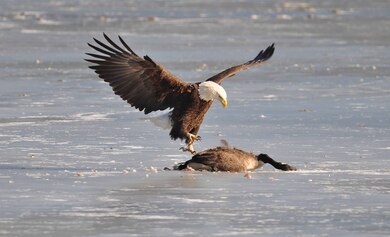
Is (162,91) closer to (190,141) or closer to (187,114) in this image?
(187,114)

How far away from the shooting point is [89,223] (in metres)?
6.27

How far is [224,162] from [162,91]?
112 centimetres

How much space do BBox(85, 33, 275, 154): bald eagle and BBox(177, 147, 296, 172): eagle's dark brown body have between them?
0.62m

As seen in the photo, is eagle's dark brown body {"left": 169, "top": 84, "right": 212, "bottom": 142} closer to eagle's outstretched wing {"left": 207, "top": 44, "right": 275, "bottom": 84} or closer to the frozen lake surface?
the frozen lake surface

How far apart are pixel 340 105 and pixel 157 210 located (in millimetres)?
5415

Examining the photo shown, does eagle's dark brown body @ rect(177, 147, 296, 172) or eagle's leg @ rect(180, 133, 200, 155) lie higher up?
eagle's leg @ rect(180, 133, 200, 155)

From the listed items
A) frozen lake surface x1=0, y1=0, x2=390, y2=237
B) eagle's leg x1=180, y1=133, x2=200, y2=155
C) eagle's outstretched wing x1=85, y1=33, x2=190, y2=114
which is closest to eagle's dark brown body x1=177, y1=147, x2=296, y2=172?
frozen lake surface x1=0, y1=0, x2=390, y2=237

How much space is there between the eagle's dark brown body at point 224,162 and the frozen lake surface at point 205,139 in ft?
0.27

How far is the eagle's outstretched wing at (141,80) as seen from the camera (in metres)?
8.97

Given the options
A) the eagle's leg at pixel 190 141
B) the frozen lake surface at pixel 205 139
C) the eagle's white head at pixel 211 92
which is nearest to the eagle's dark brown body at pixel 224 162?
the frozen lake surface at pixel 205 139

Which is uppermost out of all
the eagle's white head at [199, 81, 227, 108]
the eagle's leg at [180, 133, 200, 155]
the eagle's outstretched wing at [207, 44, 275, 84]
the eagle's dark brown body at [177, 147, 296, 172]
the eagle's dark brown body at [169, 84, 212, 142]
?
the eagle's outstretched wing at [207, 44, 275, 84]

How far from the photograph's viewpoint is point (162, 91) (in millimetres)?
9039

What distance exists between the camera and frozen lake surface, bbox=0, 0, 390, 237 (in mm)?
6457

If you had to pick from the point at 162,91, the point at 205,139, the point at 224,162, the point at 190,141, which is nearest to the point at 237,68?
the point at 205,139
